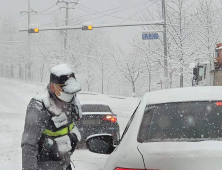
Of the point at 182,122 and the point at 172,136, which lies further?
the point at 182,122

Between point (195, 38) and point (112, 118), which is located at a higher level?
point (195, 38)

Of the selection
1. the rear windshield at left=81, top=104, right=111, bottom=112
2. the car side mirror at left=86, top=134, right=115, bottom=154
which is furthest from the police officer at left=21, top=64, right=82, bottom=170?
the rear windshield at left=81, top=104, right=111, bottom=112

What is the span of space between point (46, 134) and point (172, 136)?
3.47 ft

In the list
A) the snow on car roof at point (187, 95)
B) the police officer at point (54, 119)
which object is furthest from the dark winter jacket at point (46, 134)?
the snow on car roof at point (187, 95)

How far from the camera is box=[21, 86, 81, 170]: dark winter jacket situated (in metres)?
2.84

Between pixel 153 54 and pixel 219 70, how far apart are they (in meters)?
15.9

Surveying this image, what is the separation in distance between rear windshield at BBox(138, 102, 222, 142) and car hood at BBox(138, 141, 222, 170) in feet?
1.29

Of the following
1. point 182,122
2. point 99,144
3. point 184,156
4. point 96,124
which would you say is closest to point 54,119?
point 99,144

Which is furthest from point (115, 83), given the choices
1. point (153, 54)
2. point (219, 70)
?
point (219, 70)

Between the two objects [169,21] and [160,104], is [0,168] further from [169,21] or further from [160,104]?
[169,21]

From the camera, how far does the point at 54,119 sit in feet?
10.1

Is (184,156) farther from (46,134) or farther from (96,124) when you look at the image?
(96,124)

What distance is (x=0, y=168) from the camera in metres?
7.48

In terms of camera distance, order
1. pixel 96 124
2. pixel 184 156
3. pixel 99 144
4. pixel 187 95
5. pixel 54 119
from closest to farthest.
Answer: pixel 184 156 < pixel 54 119 < pixel 187 95 < pixel 99 144 < pixel 96 124
